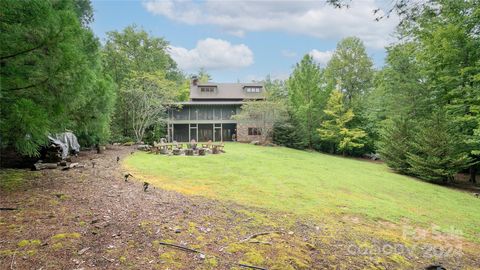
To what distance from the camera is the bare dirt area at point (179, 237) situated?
3432mm

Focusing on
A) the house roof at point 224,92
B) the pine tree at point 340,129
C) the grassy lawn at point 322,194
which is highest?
the house roof at point 224,92

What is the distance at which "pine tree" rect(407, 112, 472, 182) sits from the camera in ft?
47.8

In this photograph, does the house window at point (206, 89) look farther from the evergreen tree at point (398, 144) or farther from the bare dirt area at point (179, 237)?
the bare dirt area at point (179, 237)

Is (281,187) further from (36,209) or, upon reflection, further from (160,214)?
(36,209)

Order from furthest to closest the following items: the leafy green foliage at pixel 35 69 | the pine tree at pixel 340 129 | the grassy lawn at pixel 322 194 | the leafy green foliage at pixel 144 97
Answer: the pine tree at pixel 340 129, the leafy green foliage at pixel 144 97, the grassy lawn at pixel 322 194, the leafy green foliage at pixel 35 69

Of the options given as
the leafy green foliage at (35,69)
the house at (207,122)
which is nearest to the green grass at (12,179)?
the leafy green foliage at (35,69)

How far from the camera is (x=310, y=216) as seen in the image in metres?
6.25

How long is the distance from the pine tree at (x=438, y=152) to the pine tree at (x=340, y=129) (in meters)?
10.2

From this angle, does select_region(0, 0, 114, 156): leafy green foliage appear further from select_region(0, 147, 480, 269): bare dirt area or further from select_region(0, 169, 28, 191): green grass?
select_region(0, 169, 28, 191): green grass

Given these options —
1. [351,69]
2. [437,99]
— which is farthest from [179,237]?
[351,69]

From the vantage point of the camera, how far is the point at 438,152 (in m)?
14.8

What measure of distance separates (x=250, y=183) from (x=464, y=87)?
15202mm

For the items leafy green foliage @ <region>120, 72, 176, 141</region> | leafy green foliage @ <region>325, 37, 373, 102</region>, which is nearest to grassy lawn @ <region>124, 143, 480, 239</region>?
leafy green foliage @ <region>120, 72, 176, 141</region>

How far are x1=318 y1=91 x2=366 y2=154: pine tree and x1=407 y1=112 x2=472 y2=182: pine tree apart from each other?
10.2 meters
